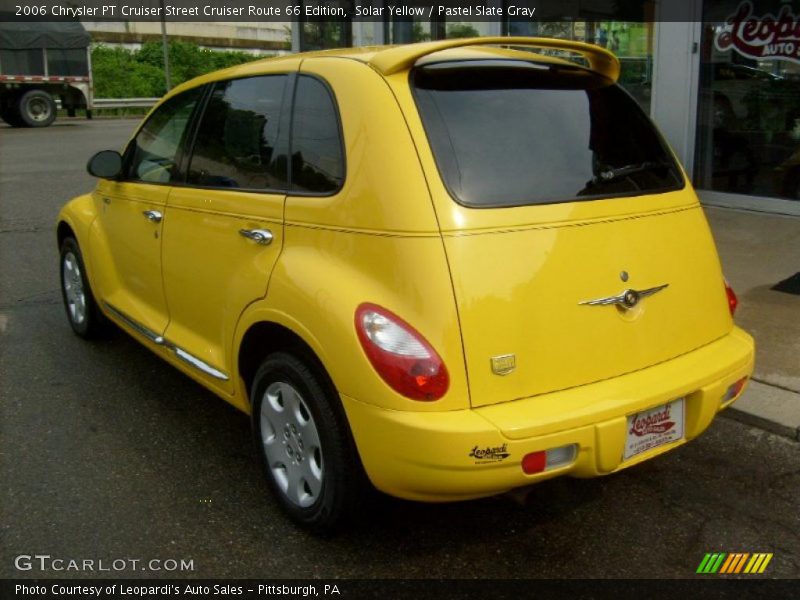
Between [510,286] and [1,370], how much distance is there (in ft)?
11.4

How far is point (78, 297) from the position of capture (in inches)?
205

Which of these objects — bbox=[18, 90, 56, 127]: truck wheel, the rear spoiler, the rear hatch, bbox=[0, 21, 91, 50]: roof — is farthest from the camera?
bbox=[18, 90, 56, 127]: truck wheel

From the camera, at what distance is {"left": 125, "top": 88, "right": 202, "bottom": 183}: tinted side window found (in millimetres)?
3975

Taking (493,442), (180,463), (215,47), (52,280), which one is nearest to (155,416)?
(180,463)

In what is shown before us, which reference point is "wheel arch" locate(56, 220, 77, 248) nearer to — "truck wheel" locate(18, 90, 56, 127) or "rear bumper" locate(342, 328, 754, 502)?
"rear bumper" locate(342, 328, 754, 502)

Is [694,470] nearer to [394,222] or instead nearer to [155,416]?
[394,222]

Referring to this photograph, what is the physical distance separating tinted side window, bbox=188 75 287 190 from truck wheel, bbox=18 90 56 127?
2141 cm

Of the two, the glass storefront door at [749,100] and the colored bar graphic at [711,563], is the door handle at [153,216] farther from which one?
the glass storefront door at [749,100]

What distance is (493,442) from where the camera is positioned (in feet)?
8.07

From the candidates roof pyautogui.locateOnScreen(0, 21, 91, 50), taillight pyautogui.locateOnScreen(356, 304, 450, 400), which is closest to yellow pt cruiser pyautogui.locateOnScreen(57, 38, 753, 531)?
taillight pyautogui.locateOnScreen(356, 304, 450, 400)

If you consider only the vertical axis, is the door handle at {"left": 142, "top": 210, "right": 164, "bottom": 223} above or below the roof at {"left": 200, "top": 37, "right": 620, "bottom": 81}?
below

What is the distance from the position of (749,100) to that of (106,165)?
6500mm

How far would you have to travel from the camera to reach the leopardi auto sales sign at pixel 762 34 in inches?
304

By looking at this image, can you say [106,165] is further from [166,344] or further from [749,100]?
[749,100]
